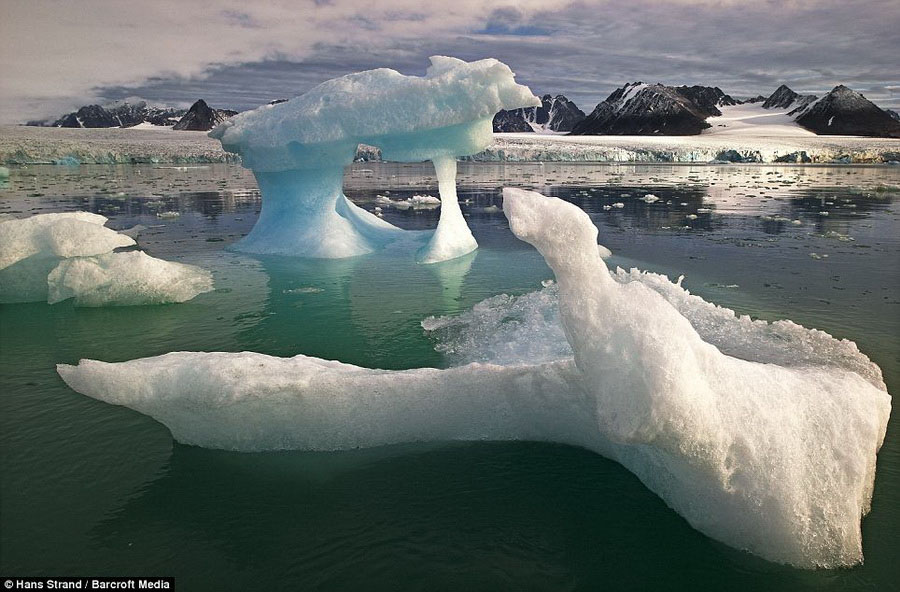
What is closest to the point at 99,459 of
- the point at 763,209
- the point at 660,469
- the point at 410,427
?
the point at 410,427

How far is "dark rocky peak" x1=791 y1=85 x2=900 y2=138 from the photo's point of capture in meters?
83.8

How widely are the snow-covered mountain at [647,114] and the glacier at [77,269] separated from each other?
92.6 m

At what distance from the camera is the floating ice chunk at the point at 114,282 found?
724cm

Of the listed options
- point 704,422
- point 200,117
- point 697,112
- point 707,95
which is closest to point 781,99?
point 707,95

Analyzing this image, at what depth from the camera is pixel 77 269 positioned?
7.27m

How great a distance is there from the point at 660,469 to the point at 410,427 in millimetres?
1474

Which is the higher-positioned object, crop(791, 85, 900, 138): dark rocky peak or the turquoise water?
crop(791, 85, 900, 138): dark rocky peak

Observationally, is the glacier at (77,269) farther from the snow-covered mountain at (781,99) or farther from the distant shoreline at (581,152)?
the snow-covered mountain at (781,99)

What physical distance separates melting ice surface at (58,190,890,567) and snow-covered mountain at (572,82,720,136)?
9436cm

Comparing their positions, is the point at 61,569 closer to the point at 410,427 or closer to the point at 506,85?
the point at 410,427

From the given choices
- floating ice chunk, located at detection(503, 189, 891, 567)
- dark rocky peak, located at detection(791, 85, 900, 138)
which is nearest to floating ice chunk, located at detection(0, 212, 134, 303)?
floating ice chunk, located at detection(503, 189, 891, 567)

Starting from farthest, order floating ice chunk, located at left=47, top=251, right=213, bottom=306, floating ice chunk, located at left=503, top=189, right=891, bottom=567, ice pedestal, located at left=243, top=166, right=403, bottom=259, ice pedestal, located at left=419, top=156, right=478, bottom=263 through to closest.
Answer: ice pedestal, located at left=243, top=166, right=403, bottom=259, ice pedestal, located at left=419, top=156, right=478, bottom=263, floating ice chunk, located at left=47, top=251, right=213, bottom=306, floating ice chunk, located at left=503, top=189, right=891, bottom=567

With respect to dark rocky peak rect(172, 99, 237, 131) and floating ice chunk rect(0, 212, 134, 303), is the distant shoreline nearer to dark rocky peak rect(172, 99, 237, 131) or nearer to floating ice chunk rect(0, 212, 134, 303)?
floating ice chunk rect(0, 212, 134, 303)

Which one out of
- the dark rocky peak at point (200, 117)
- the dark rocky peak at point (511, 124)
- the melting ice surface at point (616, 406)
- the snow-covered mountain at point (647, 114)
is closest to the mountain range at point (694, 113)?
the snow-covered mountain at point (647, 114)
